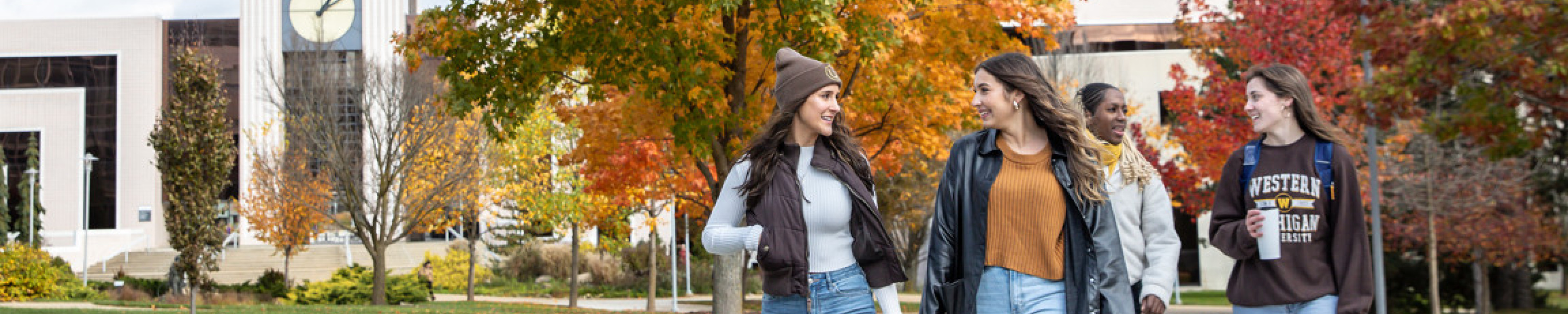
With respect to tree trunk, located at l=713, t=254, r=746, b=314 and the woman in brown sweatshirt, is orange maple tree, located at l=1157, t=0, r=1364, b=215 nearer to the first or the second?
tree trunk, located at l=713, t=254, r=746, b=314

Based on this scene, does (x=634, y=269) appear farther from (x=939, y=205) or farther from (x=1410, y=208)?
(x=939, y=205)

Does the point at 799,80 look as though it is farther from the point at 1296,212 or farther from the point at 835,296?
the point at 1296,212

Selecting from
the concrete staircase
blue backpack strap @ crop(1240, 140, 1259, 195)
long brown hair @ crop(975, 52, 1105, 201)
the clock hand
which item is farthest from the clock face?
long brown hair @ crop(975, 52, 1105, 201)

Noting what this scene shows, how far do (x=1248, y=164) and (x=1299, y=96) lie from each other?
336mm

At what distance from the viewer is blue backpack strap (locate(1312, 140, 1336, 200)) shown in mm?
4883

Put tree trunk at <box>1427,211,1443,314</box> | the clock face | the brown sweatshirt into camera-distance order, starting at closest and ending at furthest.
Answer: the brown sweatshirt
tree trunk at <box>1427,211,1443,314</box>
the clock face

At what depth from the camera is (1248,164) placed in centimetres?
510

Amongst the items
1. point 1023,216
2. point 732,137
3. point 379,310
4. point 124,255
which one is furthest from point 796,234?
point 124,255

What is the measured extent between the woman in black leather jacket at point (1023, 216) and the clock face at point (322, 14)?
57.2m

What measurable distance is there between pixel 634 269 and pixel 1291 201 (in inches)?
1180

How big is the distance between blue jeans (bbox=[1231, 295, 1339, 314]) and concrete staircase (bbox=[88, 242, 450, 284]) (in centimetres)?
4121

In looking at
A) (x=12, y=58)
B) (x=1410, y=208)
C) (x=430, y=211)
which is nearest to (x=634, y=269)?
(x=430, y=211)

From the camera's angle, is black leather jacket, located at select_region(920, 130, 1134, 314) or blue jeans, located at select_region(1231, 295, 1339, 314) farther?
blue jeans, located at select_region(1231, 295, 1339, 314)

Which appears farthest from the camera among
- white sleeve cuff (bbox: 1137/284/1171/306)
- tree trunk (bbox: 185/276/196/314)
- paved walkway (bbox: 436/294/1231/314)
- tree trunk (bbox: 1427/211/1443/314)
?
paved walkway (bbox: 436/294/1231/314)
